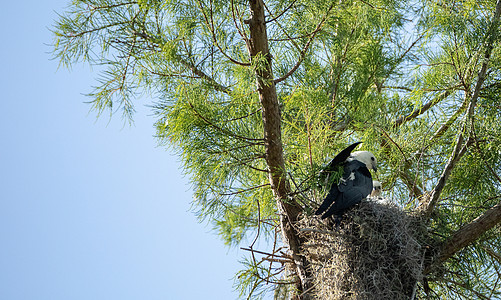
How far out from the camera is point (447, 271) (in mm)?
3346

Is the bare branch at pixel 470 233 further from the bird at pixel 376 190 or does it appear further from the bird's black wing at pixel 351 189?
the bird at pixel 376 190

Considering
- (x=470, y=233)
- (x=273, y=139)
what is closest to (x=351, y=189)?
(x=273, y=139)

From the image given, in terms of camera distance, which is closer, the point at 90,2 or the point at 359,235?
the point at 359,235

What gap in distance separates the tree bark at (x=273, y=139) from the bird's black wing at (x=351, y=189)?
1.09 ft

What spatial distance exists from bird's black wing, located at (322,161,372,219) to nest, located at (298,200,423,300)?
3.8 inches

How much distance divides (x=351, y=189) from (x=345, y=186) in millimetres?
40

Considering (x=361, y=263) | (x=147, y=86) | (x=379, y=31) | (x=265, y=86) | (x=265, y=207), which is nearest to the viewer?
(x=361, y=263)

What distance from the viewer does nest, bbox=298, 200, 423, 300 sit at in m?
3.17

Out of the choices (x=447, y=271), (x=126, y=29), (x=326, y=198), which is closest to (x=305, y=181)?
(x=326, y=198)

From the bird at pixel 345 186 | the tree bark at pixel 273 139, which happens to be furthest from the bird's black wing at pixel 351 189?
the tree bark at pixel 273 139

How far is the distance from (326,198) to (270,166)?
0.46 metres

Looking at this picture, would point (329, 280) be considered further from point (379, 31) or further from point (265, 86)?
point (379, 31)

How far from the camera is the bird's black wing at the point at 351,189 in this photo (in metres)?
3.22

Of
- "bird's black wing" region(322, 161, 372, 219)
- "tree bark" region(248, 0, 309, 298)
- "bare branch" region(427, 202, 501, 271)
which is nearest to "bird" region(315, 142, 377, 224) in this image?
"bird's black wing" region(322, 161, 372, 219)
